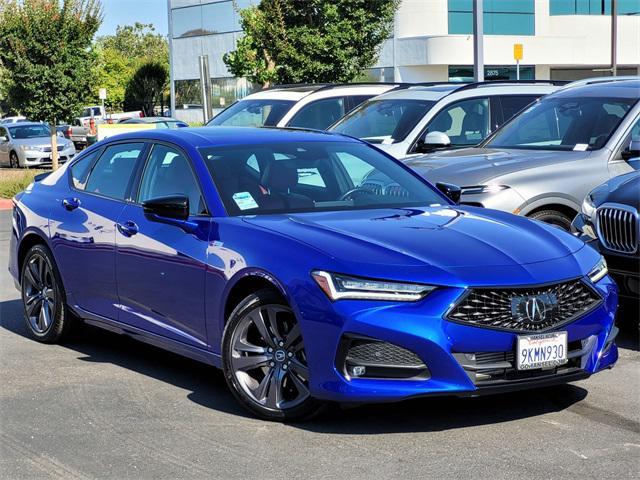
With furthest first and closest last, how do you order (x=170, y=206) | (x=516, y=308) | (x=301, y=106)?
1. (x=301, y=106)
2. (x=170, y=206)
3. (x=516, y=308)

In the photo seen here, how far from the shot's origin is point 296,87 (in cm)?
1614

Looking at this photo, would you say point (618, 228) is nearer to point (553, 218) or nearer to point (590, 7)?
point (553, 218)

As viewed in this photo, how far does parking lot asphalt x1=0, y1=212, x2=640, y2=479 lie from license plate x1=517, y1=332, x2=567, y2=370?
363 mm

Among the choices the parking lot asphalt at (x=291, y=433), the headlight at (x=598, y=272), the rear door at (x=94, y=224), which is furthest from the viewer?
the rear door at (x=94, y=224)

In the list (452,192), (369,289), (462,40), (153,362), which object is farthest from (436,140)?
(462,40)

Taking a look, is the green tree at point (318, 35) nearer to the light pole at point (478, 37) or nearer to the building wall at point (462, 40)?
the light pole at point (478, 37)

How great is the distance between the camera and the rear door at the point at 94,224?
23.4 feet

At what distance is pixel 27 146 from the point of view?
111 ft

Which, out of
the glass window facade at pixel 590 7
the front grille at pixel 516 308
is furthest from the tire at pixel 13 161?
the front grille at pixel 516 308

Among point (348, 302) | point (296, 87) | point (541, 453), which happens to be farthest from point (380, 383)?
point (296, 87)

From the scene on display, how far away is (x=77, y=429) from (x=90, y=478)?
851mm

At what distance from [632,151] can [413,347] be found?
5149 millimetres

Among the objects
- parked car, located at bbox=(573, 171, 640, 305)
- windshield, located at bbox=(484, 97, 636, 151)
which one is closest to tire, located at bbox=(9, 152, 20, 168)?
windshield, located at bbox=(484, 97, 636, 151)

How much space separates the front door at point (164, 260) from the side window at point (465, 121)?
6.41 meters
